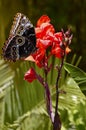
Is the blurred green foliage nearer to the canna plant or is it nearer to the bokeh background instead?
the bokeh background

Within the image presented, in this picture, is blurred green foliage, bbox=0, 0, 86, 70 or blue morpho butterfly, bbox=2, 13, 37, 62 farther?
blurred green foliage, bbox=0, 0, 86, 70

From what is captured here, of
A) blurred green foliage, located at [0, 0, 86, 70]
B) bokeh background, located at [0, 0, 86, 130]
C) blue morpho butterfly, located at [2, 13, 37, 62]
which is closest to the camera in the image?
blue morpho butterfly, located at [2, 13, 37, 62]

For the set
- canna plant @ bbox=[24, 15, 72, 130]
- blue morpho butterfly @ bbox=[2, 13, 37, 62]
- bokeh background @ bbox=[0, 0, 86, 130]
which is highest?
blue morpho butterfly @ bbox=[2, 13, 37, 62]

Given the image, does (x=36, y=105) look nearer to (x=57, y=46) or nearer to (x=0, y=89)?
(x=0, y=89)

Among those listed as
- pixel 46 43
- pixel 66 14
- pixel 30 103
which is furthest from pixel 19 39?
pixel 66 14

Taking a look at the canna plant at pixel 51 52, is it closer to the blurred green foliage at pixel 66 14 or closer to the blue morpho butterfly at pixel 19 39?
the blue morpho butterfly at pixel 19 39

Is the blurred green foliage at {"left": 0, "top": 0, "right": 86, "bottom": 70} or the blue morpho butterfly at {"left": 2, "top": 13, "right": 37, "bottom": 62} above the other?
the blue morpho butterfly at {"left": 2, "top": 13, "right": 37, "bottom": 62}

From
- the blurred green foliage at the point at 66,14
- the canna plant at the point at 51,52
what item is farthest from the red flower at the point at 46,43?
the blurred green foliage at the point at 66,14

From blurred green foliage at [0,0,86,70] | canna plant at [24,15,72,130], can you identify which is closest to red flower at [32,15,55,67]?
canna plant at [24,15,72,130]

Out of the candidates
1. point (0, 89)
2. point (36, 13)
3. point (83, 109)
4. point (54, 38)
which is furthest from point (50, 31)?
point (36, 13)
